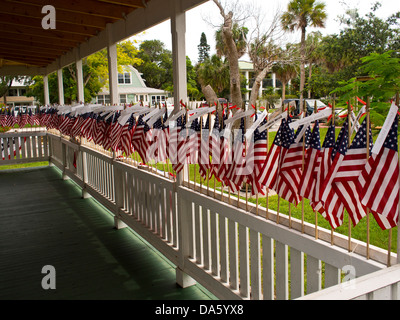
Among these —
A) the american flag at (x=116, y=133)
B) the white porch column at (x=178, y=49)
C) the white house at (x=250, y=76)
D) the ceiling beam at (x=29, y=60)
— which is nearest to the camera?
the white porch column at (x=178, y=49)

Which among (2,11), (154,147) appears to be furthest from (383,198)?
(2,11)

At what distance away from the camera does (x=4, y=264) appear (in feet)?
14.8

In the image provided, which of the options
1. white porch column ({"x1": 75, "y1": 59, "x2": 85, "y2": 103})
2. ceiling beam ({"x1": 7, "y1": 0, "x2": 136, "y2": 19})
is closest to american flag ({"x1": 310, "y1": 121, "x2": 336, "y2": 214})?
ceiling beam ({"x1": 7, "y1": 0, "x2": 136, "y2": 19})

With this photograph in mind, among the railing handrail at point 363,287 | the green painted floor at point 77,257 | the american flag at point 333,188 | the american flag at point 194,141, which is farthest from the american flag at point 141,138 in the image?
the railing handrail at point 363,287

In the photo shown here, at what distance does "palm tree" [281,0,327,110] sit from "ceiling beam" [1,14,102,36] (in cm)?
571

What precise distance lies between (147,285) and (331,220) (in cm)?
244

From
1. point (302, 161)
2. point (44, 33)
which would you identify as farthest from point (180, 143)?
point (44, 33)

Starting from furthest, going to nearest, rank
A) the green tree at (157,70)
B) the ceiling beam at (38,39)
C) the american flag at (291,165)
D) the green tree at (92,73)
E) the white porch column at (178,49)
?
1. the green tree at (157,70)
2. the green tree at (92,73)
3. the ceiling beam at (38,39)
4. the white porch column at (178,49)
5. the american flag at (291,165)

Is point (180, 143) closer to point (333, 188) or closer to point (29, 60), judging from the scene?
point (333, 188)

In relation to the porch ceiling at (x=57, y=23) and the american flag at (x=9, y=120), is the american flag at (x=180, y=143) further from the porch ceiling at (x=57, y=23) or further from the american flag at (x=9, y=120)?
the american flag at (x=9, y=120)

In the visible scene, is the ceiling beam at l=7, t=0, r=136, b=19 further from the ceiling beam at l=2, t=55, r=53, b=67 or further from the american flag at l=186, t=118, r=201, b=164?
the ceiling beam at l=2, t=55, r=53, b=67

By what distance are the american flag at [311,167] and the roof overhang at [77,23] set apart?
6.00 ft

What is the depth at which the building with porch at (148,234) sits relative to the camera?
2.22 m
